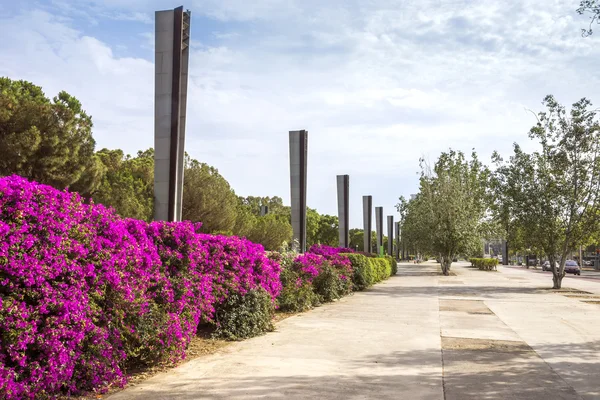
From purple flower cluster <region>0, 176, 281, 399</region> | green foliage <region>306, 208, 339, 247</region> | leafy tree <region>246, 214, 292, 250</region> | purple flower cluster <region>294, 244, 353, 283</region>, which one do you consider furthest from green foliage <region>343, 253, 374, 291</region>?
green foliage <region>306, 208, 339, 247</region>

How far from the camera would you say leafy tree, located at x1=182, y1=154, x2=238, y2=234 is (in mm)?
35531

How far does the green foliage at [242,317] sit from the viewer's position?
823 centimetres

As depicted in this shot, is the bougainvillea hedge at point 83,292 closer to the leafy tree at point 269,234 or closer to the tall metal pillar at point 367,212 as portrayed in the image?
the tall metal pillar at point 367,212

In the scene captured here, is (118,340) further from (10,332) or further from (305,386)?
(305,386)

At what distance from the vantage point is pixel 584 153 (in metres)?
20.6

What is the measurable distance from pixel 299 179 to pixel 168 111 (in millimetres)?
10874

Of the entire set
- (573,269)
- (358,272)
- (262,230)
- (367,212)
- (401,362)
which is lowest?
(573,269)

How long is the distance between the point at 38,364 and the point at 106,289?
3.52 ft

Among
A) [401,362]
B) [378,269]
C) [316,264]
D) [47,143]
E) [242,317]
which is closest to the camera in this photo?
[401,362]

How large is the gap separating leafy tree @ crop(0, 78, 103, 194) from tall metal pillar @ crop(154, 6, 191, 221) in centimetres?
1714

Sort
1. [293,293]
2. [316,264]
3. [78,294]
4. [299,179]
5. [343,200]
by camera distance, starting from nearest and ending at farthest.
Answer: [78,294]
[293,293]
[316,264]
[299,179]
[343,200]

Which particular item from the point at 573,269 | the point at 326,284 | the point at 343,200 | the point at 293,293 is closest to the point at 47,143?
the point at 343,200

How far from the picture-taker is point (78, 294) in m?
4.55

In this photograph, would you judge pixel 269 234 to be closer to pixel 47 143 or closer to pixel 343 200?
pixel 343 200
